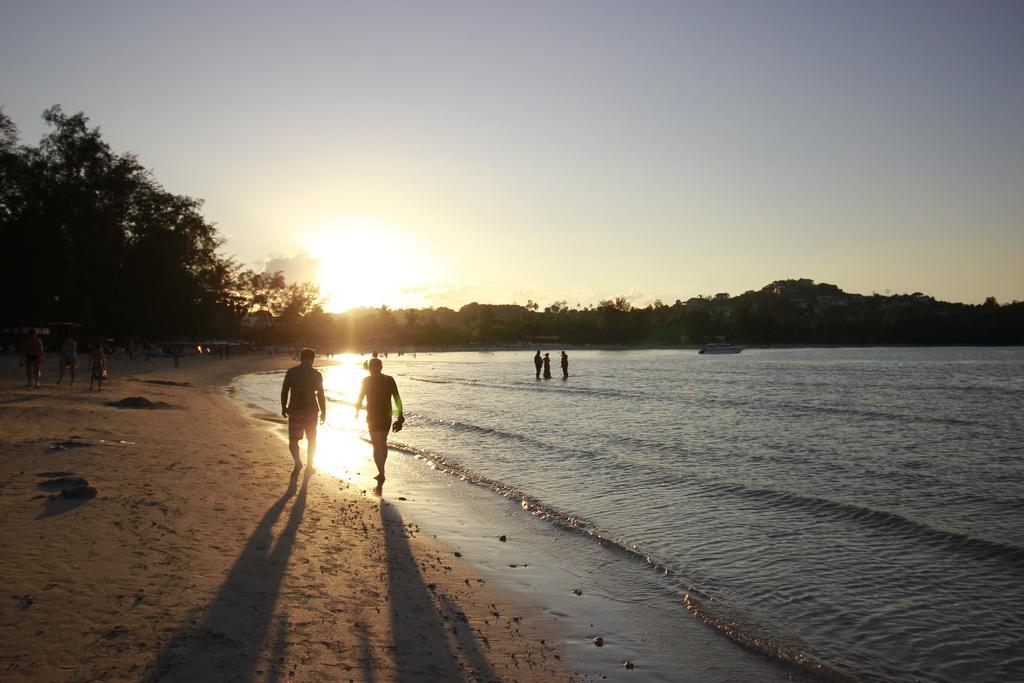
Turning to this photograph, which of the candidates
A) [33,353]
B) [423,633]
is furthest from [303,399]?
[33,353]

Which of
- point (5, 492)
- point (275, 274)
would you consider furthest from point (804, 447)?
point (275, 274)

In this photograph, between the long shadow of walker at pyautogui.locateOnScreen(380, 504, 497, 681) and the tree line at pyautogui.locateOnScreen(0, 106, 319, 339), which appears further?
the tree line at pyautogui.locateOnScreen(0, 106, 319, 339)

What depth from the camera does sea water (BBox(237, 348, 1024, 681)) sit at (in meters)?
6.80

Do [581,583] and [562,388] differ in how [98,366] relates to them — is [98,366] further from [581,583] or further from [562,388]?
[562,388]

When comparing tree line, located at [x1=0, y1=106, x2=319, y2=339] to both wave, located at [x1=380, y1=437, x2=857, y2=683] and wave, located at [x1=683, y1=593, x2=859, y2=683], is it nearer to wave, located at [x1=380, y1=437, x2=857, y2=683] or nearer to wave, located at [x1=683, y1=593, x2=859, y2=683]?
wave, located at [x1=380, y1=437, x2=857, y2=683]

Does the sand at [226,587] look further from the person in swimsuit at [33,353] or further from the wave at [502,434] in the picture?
the person in swimsuit at [33,353]

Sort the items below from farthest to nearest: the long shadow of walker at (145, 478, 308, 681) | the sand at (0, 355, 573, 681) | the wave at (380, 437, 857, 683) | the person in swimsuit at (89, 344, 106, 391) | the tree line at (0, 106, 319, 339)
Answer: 1. the tree line at (0, 106, 319, 339)
2. the person in swimsuit at (89, 344, 106, 391)
3. the wave at (380, 437, 857, 683)
4. the sand at (0, 355, 573, 681)
5. the long shadow of walker at (145, 478, 308, 681)

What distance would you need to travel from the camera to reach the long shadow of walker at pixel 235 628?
4.54 m

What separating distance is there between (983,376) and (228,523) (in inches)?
2808

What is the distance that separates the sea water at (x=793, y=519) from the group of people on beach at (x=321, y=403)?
2450 mm

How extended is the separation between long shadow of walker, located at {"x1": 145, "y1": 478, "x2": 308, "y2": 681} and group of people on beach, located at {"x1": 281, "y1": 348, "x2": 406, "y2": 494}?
349 centimetres

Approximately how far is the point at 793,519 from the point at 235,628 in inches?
365

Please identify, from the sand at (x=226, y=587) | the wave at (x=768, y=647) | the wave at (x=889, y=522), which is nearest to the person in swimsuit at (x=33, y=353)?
the sand at (x=226, y=587)

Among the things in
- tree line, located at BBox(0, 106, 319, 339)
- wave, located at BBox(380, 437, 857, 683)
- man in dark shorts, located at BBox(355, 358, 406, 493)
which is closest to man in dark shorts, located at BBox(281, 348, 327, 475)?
man in dark shorts, located at BBox(355, 358, 406, 493)
